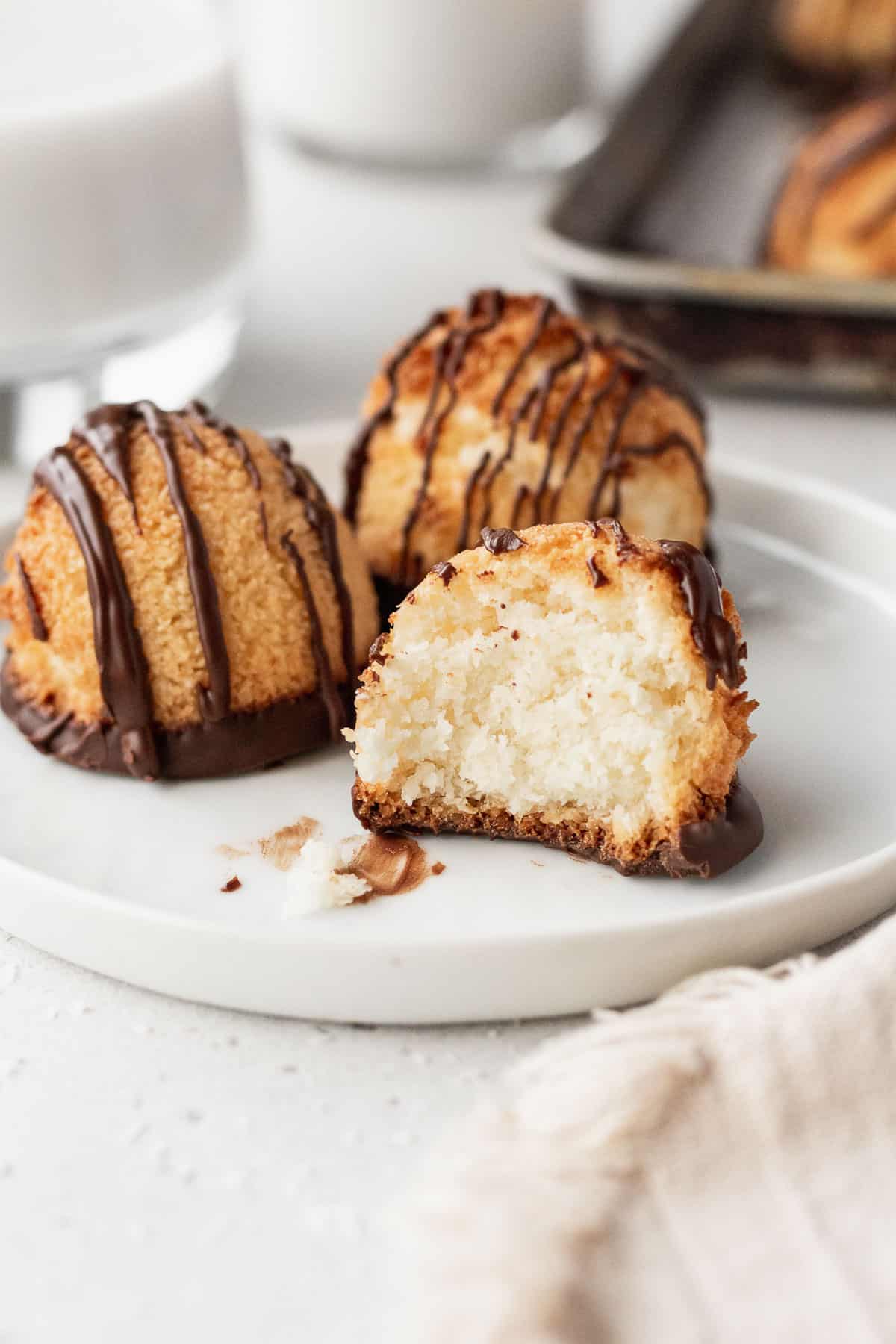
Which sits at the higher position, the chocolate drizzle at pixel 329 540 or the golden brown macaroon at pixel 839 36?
the chocolate drizzle at pixel 329 540

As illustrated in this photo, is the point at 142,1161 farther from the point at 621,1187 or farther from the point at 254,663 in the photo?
the point at 254,663

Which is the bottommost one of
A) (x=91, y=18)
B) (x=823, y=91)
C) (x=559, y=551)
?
(x=823, y=91)

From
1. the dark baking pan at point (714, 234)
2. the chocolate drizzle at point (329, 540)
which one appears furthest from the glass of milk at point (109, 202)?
the chocolate drizzle at point (329, 540)

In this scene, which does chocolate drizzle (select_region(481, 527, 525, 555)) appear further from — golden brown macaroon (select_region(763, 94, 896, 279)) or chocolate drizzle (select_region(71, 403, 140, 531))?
golden brown macaroon (select_region(763, 94, 896, 279))

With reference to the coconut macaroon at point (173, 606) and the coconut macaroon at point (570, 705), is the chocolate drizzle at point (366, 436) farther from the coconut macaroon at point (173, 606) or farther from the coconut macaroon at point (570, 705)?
the coconut macaroon at point (570, 705)

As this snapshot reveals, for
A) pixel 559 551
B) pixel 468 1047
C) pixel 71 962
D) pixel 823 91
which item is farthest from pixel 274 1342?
pixel 823 91

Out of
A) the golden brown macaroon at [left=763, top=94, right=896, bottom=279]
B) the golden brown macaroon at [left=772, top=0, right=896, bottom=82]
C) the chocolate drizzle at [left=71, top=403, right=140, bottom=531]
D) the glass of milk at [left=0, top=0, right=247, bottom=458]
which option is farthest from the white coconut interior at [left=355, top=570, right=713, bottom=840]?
the golden brown macaroon at [left=772, top=0, right=896, bottom=82]

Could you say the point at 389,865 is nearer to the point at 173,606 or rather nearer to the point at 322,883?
the point at 322,883
